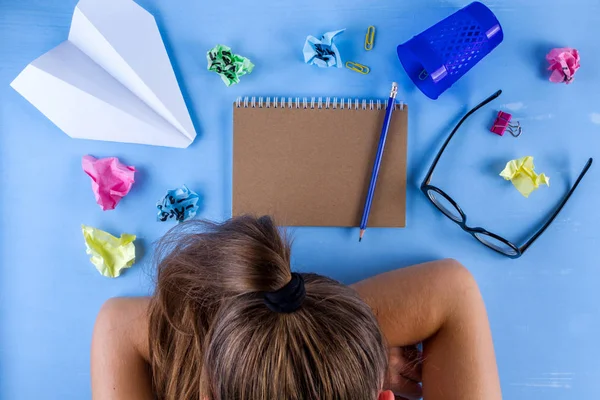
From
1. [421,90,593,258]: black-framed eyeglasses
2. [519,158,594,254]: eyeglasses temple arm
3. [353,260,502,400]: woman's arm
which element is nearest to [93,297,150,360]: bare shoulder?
[353,260,502,400]: woman's arm

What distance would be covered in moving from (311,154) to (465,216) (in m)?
0.24

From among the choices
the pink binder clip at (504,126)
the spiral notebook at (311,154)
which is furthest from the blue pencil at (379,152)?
the pink binder clip at (504,126)

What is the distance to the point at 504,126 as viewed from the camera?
0.65m

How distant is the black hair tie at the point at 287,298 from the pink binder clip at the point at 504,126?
0.44 meters

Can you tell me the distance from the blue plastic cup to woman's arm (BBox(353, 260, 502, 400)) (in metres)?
0.27

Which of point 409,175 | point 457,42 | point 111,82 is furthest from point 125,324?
point 457,42

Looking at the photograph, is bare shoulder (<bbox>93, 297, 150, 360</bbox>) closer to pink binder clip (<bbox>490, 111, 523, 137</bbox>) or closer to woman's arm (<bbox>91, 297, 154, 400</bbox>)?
woman's arm (<bbox>91, 297, 154, 400</bbox>)

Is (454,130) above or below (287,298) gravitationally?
above

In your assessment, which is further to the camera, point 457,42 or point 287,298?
point 457,42

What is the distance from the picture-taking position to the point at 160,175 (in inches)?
26.1

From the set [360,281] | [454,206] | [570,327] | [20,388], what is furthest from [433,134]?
[20,388]

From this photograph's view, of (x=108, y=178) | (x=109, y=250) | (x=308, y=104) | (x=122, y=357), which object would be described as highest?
(x=308, y=104)

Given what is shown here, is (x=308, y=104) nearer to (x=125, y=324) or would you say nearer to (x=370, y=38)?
(x=370, y=38)

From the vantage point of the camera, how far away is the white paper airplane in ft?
2.05
